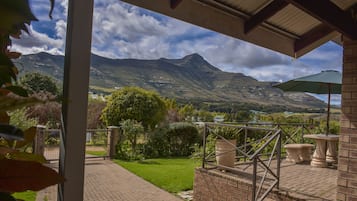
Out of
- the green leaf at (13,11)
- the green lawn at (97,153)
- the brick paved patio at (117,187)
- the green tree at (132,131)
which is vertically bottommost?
the brick paved patio at (117,187)

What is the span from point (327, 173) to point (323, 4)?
11.4 feet

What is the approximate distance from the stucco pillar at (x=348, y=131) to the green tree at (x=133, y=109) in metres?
6.92

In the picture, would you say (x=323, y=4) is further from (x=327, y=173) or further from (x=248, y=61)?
(x=248, y=61)

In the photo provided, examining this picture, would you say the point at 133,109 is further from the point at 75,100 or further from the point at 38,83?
the point at 38,83

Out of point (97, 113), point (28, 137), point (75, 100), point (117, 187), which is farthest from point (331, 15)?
point (97, 113)

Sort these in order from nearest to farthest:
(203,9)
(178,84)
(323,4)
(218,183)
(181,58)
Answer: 1. (203,9)
2. (323,4)
3. (218,183)
4. (178,84)
5. (181,58)

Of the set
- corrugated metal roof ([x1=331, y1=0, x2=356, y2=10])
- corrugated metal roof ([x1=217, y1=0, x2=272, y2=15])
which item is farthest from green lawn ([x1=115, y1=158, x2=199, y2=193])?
corrugated metal roof ([x1=331, y1=0, x2=356, y2=10])

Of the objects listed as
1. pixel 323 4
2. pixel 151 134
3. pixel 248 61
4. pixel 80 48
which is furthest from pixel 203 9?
pixel 248 61

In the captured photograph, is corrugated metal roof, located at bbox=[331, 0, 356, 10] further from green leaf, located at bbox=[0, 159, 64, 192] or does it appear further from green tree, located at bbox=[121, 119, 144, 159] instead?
green tree, located at bbox=[121, 119, 144, 159]

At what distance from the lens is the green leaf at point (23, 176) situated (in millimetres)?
310

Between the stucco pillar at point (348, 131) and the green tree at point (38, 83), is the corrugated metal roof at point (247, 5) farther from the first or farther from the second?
the green tree at point (38, 83)

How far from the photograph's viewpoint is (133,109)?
9.70 meters

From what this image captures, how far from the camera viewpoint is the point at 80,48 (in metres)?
0.99

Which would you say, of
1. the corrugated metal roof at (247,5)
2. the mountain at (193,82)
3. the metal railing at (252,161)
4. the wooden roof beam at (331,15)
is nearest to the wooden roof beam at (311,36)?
the wooden roof beam at (331,15)
